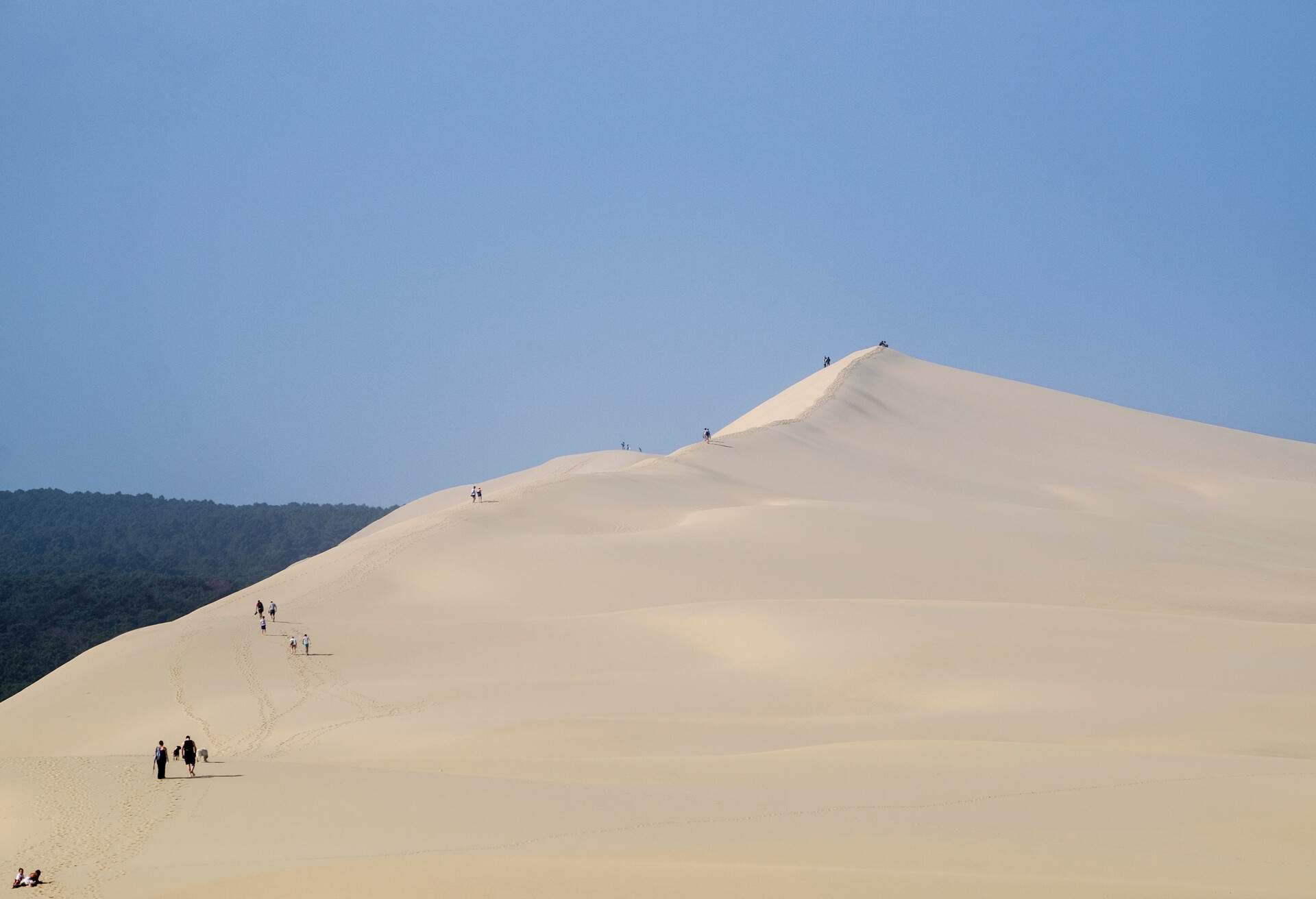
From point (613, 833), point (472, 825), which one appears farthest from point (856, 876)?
point (472, 825)

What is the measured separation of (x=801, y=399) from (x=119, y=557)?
258 ft

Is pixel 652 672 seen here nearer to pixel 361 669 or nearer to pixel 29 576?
pixel 361 669

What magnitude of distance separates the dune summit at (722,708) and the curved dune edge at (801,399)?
793 cm

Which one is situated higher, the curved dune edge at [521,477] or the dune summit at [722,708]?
the curved dune edge at [521,477]

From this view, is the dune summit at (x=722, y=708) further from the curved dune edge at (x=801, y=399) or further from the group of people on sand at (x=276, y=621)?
the curved dune edge at (x=801, y=399)

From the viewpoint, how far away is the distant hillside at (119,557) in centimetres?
5925

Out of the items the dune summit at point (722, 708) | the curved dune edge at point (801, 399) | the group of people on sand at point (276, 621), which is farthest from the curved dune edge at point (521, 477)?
the group of people on sand at point (276, 621)

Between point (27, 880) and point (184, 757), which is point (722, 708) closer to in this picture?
point (184, 757)

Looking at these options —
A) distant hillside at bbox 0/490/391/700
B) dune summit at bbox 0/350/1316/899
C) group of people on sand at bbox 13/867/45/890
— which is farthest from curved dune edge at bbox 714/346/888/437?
group of people on sand at bbox 13/867/45/890

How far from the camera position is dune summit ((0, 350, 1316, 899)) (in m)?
10.9

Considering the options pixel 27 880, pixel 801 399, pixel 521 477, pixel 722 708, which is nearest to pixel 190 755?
pixel 27 880

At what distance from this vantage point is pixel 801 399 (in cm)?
6075

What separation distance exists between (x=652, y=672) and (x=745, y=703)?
2995mm

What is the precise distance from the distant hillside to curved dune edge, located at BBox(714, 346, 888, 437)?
32.5 m
